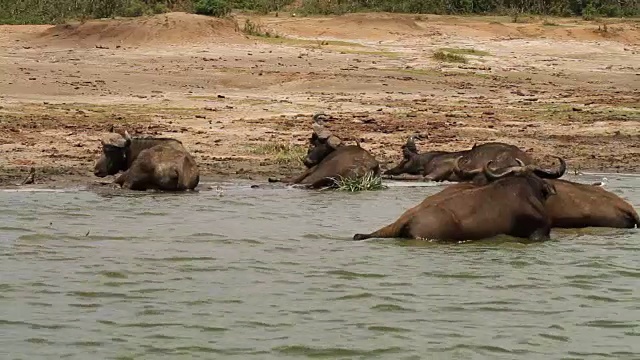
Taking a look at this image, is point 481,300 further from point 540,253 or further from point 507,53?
point 507,53

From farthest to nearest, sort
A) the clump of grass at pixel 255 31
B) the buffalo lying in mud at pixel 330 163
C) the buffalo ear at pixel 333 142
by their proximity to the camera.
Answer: the clump of grass at pixel 255 31 < the buffalo ear at pixel 333 142 < the buffalo lying in mud at pixel 330 163

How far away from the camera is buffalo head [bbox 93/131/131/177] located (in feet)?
47.5

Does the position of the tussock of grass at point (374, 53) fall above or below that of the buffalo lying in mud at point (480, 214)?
below

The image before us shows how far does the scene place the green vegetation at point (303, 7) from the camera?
30.6m

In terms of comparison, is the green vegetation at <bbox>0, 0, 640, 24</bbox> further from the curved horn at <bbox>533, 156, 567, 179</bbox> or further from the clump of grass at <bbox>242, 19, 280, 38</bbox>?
the curved horn at <bbox>533, 156, 567, 179</bbox>

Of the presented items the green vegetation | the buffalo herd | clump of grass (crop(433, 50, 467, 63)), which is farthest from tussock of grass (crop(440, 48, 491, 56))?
the buffalo herd

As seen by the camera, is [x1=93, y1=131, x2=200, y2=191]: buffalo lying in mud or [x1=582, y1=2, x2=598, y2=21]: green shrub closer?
[x1=93, y1=131, x2=200, y2=191]: buffalo lying in mud

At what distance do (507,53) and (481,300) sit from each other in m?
20.1

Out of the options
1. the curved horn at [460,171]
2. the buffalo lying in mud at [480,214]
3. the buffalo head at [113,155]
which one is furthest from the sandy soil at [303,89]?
the buffalo lying in mud at [480,214]

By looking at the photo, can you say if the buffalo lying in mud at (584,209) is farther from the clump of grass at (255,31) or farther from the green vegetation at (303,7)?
the green vegetation at (303,7)

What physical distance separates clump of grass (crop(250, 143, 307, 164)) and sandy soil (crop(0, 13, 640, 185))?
0.10 ft

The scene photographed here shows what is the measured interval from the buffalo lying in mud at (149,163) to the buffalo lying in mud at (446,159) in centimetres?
299

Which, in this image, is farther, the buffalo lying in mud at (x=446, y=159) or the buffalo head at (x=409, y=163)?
the buffalo head at (x=409, y=163)

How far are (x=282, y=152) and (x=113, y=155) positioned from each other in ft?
10.2
